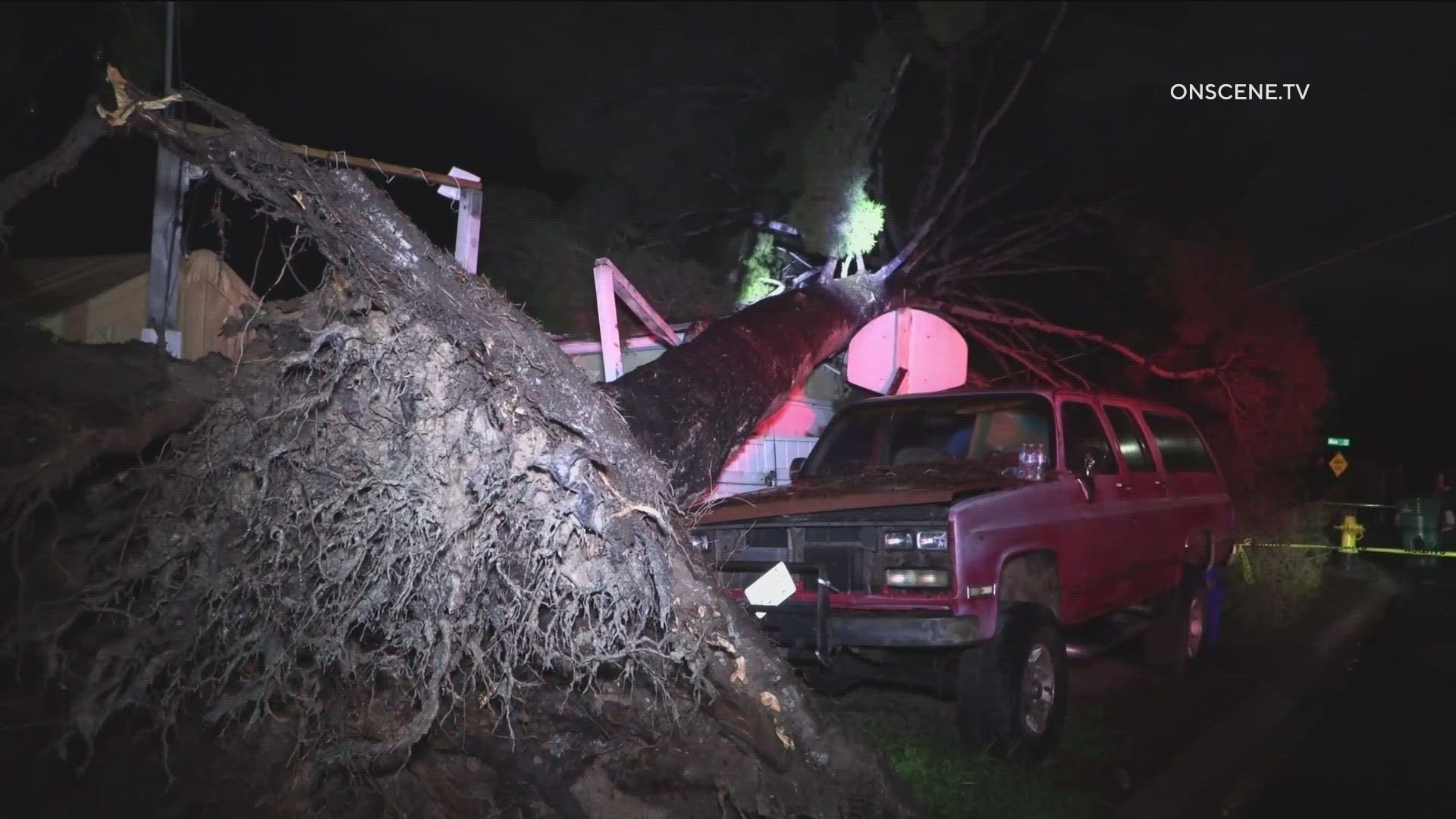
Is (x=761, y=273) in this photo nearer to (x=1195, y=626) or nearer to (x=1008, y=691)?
(x=1195, y=626)

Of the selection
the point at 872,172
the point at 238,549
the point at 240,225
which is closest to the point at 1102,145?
the point at 872,172

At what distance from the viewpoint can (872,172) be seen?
1015 cm

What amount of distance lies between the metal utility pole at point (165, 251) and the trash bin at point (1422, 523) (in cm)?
2299

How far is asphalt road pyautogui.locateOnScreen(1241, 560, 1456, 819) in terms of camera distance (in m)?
5.59

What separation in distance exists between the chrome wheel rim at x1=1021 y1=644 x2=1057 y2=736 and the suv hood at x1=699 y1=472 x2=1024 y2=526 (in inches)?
38.5

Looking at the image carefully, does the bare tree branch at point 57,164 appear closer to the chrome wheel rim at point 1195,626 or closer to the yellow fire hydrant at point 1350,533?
the chrome wheel rim at point 1195,626

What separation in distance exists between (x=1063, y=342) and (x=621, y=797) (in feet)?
37.9

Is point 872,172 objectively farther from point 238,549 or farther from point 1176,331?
point 238,549

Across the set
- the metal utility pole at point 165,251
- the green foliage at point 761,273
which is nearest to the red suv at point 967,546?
the green foliage at point 761,273

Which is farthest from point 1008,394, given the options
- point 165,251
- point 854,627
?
point 165,251

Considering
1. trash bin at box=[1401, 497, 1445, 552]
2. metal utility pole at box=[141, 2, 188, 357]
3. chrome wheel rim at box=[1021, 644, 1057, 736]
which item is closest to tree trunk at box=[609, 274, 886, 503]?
chrome wheel rim at box=[1021, 644, 1057, 736]

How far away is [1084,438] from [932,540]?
2.30 m

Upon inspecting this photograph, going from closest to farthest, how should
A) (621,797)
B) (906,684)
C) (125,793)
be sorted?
1. (125,793)
2. (621,797)
3. (906,684)

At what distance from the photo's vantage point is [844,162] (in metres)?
9.09
